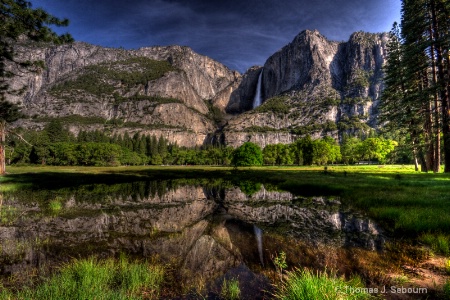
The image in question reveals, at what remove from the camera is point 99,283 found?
21.9 ft

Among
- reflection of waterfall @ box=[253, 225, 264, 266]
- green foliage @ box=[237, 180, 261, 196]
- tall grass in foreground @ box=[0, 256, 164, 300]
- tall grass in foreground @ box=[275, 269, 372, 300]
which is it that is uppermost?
tall grass in foreground @ box=[275, 269, 372, 300]

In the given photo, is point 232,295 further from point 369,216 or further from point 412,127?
point 412,127

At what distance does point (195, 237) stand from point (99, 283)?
6.83 m

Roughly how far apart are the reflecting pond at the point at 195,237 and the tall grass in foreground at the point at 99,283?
0.95 metres

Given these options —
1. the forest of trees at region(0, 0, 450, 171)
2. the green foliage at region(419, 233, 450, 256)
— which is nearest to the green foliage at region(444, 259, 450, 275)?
the green foliage at region(419, 233, 450, 256)

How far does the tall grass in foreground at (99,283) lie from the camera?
5.78 metres

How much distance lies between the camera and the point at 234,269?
8.98 meters

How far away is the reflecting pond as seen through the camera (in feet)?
29.1

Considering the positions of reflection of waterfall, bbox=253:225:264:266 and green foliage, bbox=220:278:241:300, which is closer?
green foliage, bbox=220:278:241:300

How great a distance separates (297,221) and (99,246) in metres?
12.0

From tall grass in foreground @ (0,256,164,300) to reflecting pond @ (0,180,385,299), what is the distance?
0.95 m

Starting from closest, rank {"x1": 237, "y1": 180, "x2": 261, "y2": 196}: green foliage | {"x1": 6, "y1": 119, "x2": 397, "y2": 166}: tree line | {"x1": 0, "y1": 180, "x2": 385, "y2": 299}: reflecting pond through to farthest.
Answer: {"x1": 0, "y1": 180, "x2": 385, "y2": 299}: reflecting pond
{"x1": 237, "y1": 180, "x2": 261, "y2": 196}: green foliage
{"x1": 6, "y1": 119, "x2": 397, "y2": 166}: tree line

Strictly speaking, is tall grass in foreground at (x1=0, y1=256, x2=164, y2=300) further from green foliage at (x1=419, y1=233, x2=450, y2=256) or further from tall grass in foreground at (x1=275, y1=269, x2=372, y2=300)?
green foliage at (x1=419, y1=233, x2=450, y2=256)

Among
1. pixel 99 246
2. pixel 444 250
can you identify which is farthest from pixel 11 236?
pixel 444 250
